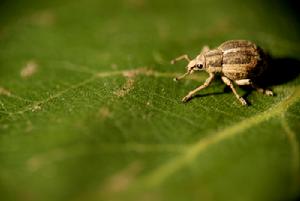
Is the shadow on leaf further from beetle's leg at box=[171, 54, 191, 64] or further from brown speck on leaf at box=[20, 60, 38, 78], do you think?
brown speck on leaf at box=[20, 60, 38, 78]

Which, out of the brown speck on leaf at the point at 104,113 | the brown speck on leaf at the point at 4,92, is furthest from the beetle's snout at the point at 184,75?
the brown speck on leaf at the point at 4,92

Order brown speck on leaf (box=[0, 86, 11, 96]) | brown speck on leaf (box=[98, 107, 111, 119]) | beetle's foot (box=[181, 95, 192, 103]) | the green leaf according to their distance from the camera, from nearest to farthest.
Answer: the green leaf
brown speck on leaf (box=[98, 107, 111, 119])
beetle's foot (box=[181, 95, 192, 103])
brown speck on leaf (box=[0, 86, 11, 96])

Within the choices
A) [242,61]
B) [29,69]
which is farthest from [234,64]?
[29,69]

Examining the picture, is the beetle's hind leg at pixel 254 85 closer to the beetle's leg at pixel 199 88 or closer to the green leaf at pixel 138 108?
the green leaf at pixel 138 108

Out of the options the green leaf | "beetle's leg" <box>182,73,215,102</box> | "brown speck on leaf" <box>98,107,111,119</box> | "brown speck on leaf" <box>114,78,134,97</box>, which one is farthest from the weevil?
"brown speck on leaf" <box>98,107,111,119</box>

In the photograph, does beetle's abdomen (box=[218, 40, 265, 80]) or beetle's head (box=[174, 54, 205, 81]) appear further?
beetle's head (box=[174, 54, 205, 81])

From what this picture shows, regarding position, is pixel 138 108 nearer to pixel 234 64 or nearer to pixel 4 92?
pixel 234 64
